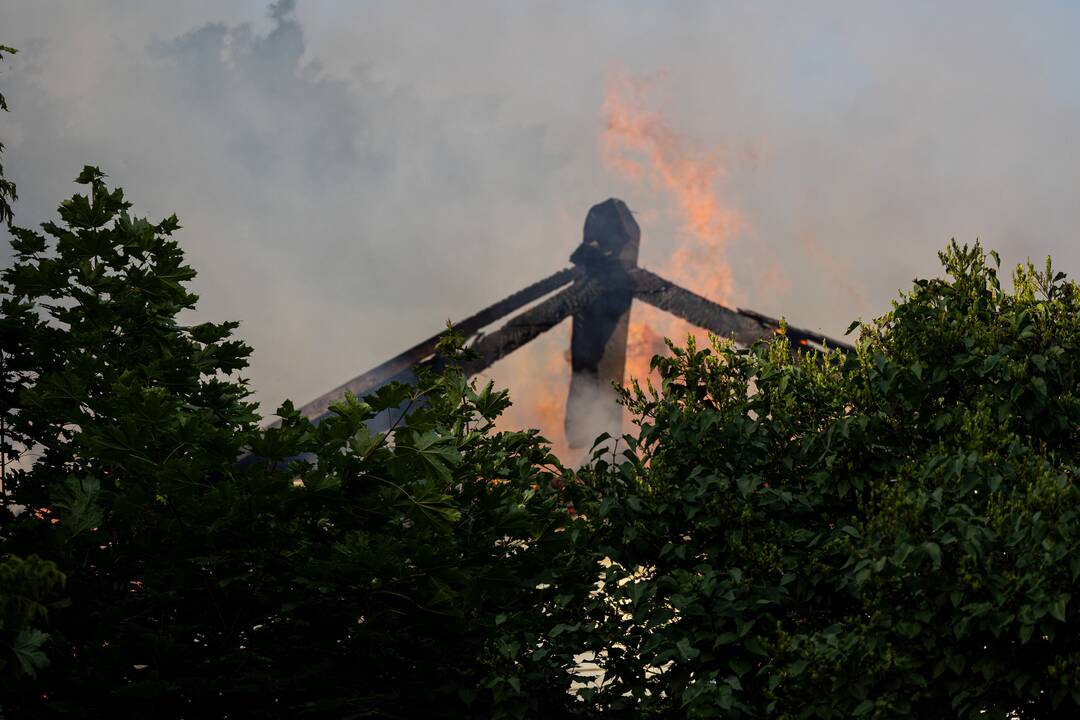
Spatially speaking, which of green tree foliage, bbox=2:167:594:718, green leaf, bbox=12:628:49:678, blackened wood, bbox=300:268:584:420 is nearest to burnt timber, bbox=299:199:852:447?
blackened wood, bbox=300:268:584:420

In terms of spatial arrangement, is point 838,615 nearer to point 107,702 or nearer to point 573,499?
point 573,499

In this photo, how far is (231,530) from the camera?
601 centimetres

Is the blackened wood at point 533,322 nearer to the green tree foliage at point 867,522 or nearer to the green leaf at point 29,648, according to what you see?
the green tree foliage at point 867,522

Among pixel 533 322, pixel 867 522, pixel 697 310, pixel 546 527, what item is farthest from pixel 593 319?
pixel 867 522

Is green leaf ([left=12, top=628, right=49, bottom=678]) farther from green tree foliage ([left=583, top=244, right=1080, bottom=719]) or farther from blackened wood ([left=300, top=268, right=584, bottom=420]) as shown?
blackened wood ([left=300, top=268, right=584, bottom=420])

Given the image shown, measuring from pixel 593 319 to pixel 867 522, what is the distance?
2327 centimetres

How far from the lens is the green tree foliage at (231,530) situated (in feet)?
19.1

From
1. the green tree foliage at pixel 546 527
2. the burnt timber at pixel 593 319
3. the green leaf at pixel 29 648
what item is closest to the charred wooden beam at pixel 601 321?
the burnt timber at pixel 593 319

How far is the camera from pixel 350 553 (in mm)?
5902

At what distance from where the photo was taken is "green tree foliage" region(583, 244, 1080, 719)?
230 inches

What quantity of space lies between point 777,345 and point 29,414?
4896 mm

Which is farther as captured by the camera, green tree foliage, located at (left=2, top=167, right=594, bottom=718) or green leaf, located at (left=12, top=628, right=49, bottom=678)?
green tree foliage, located at (left=2, top=167, right=594, bottom=718)

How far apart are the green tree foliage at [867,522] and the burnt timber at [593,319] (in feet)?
62.9

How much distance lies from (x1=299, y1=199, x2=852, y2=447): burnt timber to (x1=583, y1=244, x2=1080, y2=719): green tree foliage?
19.2 metres
